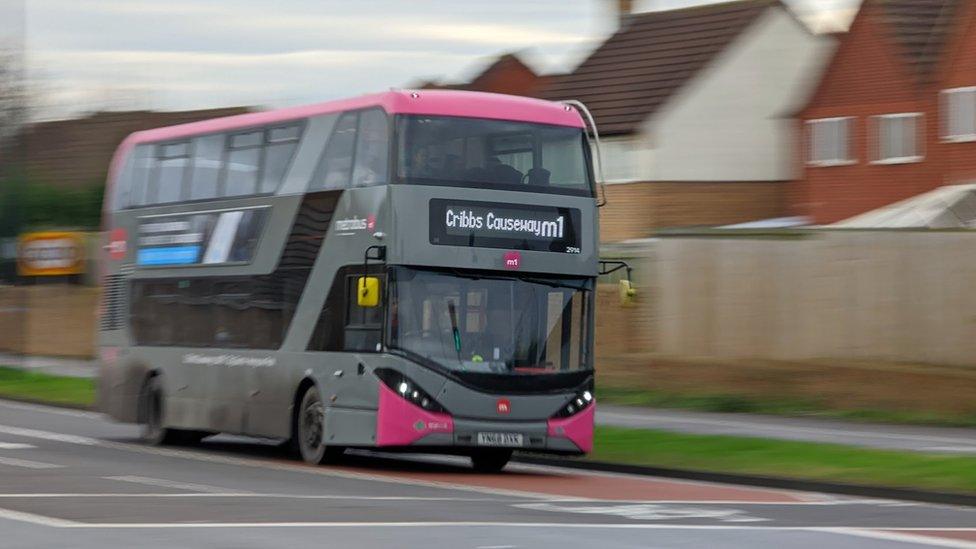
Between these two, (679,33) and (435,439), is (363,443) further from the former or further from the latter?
(679,33)

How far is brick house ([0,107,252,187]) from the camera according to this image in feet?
237

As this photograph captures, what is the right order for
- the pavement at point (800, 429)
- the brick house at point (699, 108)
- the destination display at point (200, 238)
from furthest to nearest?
the brick house at point (699, 108), the pavement at point (800, 429), the destination display at point (200, 238)

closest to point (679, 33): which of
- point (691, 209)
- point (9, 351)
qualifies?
point (691, 209)

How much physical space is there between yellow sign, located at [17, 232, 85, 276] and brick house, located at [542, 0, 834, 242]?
51.3ft

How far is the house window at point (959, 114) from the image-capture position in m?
47.9

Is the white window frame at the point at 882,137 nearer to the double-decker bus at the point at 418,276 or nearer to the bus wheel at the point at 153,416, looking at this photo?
the bus wheel at the point at 153,416

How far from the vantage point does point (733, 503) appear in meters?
16.9

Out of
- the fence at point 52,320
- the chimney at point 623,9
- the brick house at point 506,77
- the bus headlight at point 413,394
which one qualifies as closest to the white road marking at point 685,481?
the bus headlight at point 413,394

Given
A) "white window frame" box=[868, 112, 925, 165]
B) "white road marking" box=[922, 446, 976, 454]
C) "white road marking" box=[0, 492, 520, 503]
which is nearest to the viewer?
"white road marking" box=[0, 492, 520, 503]

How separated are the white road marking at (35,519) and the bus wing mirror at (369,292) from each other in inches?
241

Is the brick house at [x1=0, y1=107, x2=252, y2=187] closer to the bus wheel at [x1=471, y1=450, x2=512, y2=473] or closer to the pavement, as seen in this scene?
the pavement

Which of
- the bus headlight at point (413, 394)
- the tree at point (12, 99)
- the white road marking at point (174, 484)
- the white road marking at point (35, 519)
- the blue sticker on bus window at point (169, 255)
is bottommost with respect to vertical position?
the white road marking at point (35, 519)

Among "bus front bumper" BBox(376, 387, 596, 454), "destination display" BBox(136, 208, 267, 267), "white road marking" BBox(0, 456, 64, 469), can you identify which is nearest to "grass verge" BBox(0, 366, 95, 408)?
"destination display" BBox(136, 208, 267, 267)

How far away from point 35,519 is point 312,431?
758 centimetres
